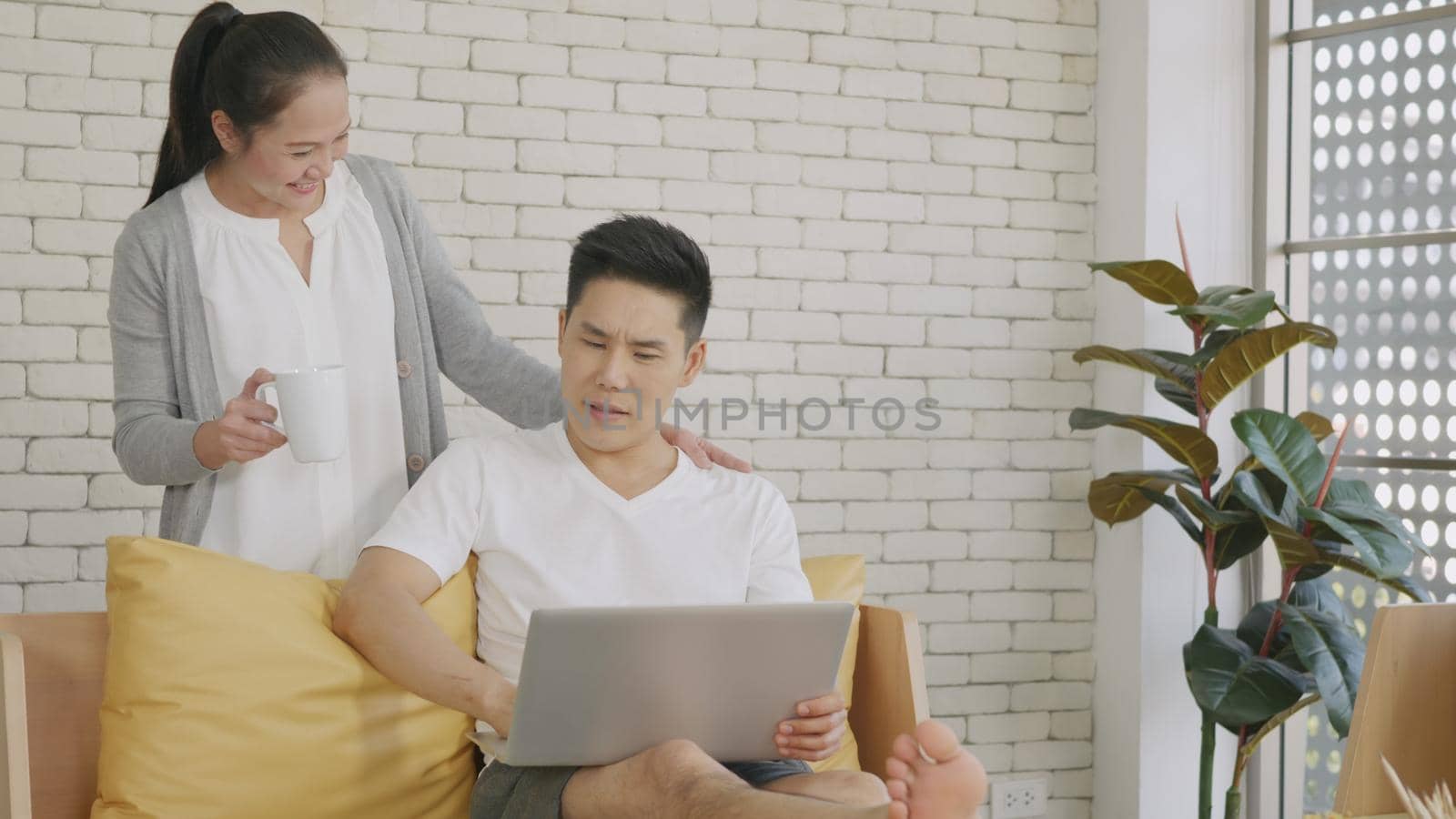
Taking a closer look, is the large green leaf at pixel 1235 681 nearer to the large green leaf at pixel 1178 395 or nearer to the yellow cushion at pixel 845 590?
the large green leaf at pixel 1178 395

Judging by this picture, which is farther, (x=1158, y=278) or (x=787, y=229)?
(x=787, y=229)

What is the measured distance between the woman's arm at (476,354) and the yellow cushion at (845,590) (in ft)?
1.79

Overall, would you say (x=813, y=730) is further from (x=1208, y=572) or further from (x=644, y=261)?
(x=1208, y=572)

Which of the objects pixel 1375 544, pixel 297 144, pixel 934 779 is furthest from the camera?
pixel 1375 544

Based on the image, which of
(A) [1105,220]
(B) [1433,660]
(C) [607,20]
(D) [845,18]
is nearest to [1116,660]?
(A) [1105,220]

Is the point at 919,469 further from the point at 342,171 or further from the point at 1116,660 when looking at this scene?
the point at 342,171

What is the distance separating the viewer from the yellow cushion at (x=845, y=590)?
2.41 metres

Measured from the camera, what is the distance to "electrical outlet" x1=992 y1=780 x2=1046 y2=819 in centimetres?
355

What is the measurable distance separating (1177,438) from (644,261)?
5.16 ft

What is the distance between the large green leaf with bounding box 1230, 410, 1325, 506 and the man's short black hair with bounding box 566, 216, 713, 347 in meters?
1.44

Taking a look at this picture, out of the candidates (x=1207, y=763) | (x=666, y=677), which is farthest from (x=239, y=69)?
(x=1207, y=763)

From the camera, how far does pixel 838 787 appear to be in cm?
178

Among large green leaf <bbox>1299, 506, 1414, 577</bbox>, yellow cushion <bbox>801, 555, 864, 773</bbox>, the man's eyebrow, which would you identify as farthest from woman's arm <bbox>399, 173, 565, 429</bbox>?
large green leaf <bbox>1299, 506, 1414, 577</bbox>

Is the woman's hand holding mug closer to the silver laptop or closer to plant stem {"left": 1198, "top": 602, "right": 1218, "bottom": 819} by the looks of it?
the silver laptop
